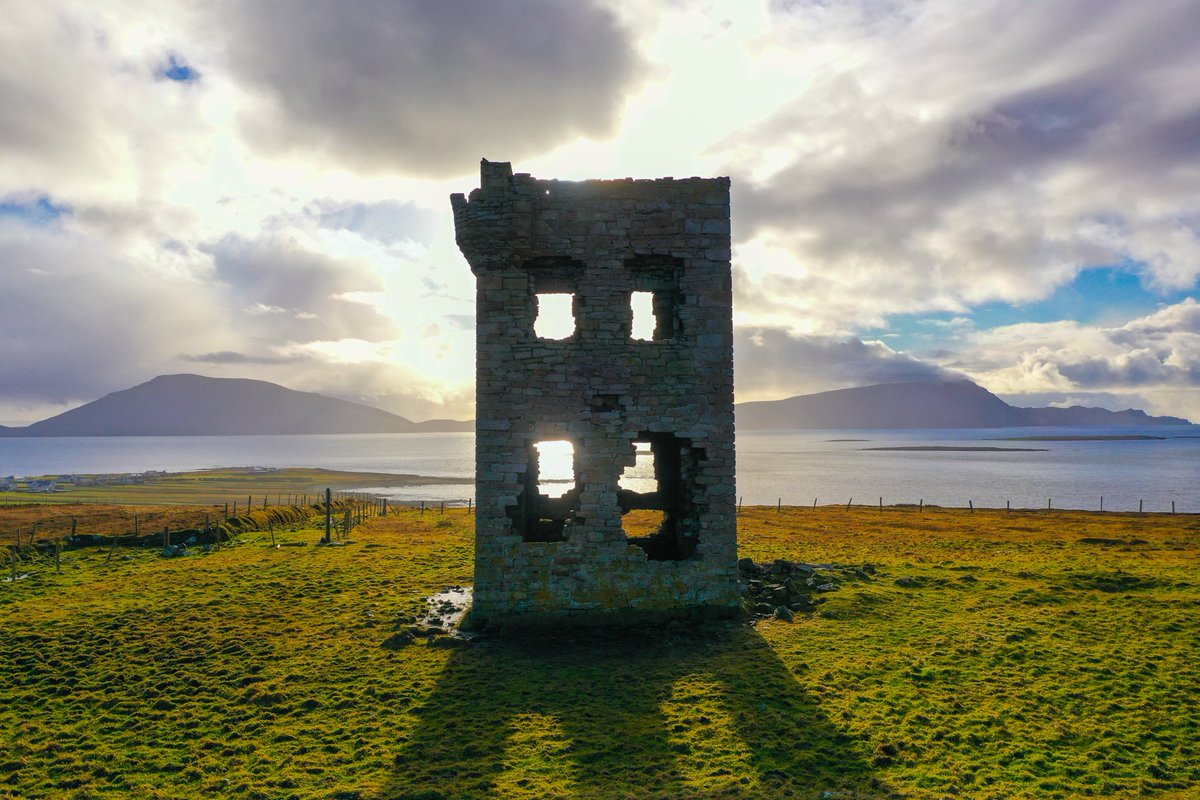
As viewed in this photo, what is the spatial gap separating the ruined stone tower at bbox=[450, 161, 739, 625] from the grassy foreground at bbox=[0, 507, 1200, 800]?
48.7 inches

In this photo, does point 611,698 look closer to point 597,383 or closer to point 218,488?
point 597,383

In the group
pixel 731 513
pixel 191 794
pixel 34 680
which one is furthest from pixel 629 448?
pixel 34 680

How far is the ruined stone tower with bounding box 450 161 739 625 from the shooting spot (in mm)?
13602

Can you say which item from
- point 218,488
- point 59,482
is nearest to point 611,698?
point 218,488

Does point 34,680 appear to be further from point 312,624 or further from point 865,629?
point 865,629

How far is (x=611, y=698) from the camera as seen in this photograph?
10.6 meters

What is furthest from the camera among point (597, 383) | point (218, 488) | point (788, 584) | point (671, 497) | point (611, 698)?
point (218, 488)

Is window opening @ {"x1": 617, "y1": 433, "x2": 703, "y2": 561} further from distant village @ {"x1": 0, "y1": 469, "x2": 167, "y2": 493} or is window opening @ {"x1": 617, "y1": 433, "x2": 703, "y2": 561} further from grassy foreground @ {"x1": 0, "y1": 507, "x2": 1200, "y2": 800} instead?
distant village @ {"x1": 0, "y1": 469, "x2": 167, "y2": 493}

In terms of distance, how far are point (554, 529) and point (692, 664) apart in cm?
621

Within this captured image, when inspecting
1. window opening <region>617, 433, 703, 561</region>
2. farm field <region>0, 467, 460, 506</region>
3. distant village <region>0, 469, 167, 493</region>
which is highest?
window opening <region>617, 433, 703, 561</region>

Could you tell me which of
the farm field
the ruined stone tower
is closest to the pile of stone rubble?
the ruined stone tower

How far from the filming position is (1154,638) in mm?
13156

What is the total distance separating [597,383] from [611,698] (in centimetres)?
605

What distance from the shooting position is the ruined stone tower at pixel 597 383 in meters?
13.6
